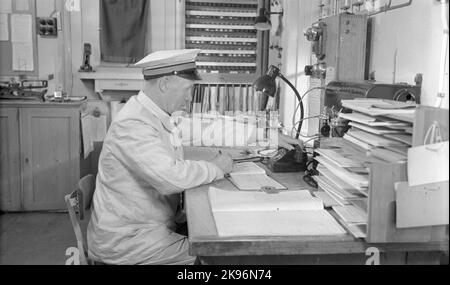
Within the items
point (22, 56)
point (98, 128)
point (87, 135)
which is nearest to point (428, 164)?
point (87, 135)

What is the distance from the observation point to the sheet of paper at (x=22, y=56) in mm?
4539

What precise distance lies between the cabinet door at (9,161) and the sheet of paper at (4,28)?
103 cm

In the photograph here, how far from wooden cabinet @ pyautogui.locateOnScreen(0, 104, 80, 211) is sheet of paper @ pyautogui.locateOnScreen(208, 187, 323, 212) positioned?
2573 millimetres

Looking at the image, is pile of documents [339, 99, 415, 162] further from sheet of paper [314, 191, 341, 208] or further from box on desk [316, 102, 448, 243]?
sheet of paper [314, 191, 341, 208]

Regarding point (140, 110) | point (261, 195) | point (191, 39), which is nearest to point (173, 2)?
point (191, 39)

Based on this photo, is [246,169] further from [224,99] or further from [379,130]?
[224,99]

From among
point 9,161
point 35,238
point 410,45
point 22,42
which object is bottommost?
point 35,238

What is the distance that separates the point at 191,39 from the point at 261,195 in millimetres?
3091

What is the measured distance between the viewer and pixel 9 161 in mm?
3973

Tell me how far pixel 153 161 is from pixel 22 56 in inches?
136

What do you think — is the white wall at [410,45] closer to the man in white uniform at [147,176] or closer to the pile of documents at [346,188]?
the pile of documents at [346,188]

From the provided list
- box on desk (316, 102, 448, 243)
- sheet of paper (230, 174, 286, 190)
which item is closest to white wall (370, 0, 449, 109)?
box on desk (316, 102, 448, 243)

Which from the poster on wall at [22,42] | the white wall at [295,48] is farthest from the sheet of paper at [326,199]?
the poster on wall at [22,42]

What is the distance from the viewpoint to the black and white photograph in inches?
49.4
